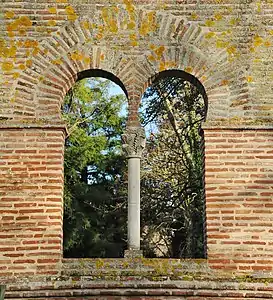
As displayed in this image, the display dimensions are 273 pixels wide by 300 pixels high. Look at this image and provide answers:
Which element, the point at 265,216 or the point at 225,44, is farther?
the point at 225,44

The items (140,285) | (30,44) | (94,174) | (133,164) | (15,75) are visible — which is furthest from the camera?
(94,174)

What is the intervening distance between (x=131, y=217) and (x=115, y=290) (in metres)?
0.93

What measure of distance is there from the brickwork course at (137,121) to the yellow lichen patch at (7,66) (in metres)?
0.01

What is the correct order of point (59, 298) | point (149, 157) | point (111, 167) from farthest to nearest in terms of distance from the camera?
point (111, 167) → point (149, 157) → point (59, 298)

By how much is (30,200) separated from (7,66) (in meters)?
1.85

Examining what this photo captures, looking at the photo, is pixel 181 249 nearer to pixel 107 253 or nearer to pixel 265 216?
pixel 107 253

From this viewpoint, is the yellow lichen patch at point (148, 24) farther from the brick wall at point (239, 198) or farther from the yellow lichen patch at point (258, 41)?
the brick wall at point (239, 198)

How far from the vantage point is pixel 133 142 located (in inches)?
300

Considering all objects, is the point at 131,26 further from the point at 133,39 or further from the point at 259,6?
the point at 259,6

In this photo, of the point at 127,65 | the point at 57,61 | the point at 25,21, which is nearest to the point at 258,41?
the point at 127,65

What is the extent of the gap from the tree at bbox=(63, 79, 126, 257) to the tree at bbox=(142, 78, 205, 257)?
42.0 inches

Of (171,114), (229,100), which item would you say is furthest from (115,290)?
(171,114)

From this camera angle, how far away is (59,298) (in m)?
7.09

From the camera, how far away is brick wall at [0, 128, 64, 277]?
7.26m
